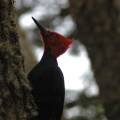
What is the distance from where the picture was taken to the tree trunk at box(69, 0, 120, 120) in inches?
274

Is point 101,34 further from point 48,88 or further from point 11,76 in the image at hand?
point 11,76

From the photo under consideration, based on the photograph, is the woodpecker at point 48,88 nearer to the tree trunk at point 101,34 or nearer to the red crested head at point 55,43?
the red crested head at point 55,43

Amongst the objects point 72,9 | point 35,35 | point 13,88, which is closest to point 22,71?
point 13,88

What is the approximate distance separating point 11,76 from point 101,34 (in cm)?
394

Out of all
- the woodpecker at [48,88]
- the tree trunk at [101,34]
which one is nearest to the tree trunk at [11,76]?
the woodpecker at [48,88]

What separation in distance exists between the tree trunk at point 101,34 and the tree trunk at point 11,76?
3.59 metres

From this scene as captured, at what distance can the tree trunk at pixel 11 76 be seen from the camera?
10.5ft

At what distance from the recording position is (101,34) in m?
7.10

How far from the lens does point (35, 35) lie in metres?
8.96

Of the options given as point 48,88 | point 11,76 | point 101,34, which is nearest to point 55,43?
point 48,88

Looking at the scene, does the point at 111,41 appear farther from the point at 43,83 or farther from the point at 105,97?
the point at 43,83

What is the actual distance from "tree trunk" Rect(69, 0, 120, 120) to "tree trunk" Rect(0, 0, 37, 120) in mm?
3586

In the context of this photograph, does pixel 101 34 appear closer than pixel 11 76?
No

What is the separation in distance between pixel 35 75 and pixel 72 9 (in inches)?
148
